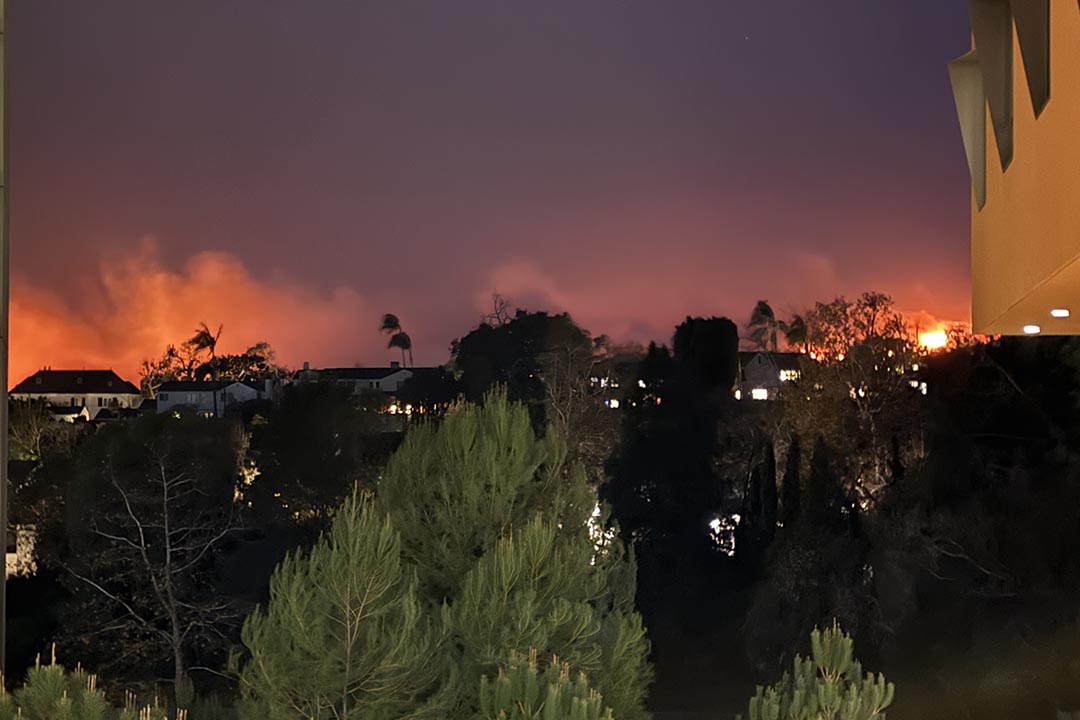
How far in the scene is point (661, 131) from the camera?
112 ft

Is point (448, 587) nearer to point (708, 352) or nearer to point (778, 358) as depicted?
point (708, 352)

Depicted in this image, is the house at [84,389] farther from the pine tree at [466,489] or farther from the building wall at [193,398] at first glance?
the pine tree at [466,489]

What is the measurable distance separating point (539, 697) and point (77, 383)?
174 feet

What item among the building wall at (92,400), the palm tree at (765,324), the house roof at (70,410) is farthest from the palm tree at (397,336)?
the palm tree at (765,324)

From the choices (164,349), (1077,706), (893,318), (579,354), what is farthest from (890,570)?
(164,349)

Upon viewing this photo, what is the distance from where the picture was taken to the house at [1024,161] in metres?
2.62

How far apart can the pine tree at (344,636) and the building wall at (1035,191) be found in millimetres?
3928

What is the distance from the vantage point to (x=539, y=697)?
5914 mm

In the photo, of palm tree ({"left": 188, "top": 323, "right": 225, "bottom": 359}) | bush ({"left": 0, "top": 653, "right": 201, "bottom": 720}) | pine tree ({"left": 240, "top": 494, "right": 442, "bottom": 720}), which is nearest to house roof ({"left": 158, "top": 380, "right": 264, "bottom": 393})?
palm tree ({"left": 188, "top": 323, "right": 225, "bottom": 359})

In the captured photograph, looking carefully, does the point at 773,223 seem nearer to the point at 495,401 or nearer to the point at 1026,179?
the point at 495,401

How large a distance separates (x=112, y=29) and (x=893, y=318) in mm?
19868

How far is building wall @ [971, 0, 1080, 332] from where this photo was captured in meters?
2.54

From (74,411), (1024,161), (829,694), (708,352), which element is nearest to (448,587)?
(829,694)

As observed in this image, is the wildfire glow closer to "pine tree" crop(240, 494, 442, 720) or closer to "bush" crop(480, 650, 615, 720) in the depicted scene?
"pine tree" crop(240, 494, 442, 720)
